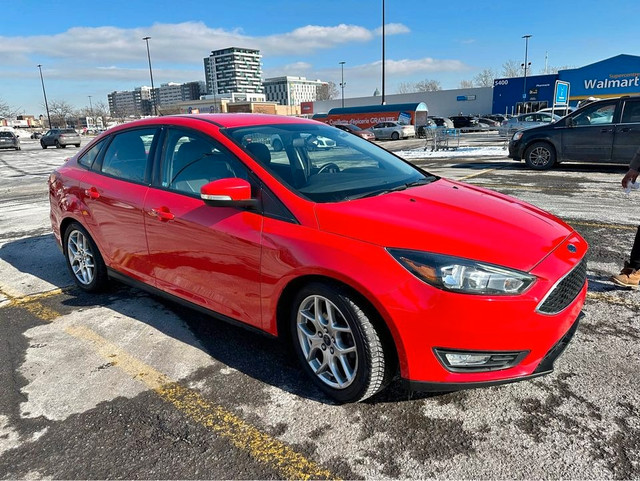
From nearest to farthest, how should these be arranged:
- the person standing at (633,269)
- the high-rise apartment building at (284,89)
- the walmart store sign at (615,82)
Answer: the person standing at (633,269) → the walmart store sign at (615,82) → the high-rise apartment building at (284,89)

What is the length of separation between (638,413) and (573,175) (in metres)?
9.57

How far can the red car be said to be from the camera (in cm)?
222

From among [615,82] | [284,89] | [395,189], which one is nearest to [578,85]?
[615,82]

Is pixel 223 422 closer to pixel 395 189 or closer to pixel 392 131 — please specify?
pixel 395 189

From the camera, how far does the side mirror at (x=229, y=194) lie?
2.70 metres

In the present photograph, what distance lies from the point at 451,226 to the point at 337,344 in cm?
88

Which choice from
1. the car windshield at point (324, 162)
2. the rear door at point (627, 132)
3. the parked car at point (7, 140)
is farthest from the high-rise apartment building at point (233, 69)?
the car windshield at point (324, 162)

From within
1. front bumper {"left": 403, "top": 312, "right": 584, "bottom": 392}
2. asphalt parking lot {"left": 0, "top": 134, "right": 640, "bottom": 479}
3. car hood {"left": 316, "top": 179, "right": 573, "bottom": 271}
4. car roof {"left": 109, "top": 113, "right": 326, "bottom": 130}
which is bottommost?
asphalt parking lot {"left": 0, "top": 134, "right": 640, "bottom": 479}

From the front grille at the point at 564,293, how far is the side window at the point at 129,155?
9.56ft

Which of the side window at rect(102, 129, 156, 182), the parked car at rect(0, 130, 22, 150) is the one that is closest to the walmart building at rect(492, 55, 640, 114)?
the parked car at rect(0, 130, 22, 150)

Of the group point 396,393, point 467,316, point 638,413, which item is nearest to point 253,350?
point 396,393

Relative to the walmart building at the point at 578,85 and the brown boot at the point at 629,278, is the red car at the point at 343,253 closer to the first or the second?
the brown boot at the point at 629,278

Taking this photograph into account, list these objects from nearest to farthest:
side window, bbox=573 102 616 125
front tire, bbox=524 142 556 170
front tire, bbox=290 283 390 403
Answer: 1. front tire, bbox=290 283 390 403
2. side window, bbox=573 102 616 125
3. front tire, bbox=524 142 556 170

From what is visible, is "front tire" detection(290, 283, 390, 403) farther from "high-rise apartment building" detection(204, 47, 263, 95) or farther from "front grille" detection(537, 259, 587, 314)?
"high-rise apartment building" detection(204, 47, 263, 95)
